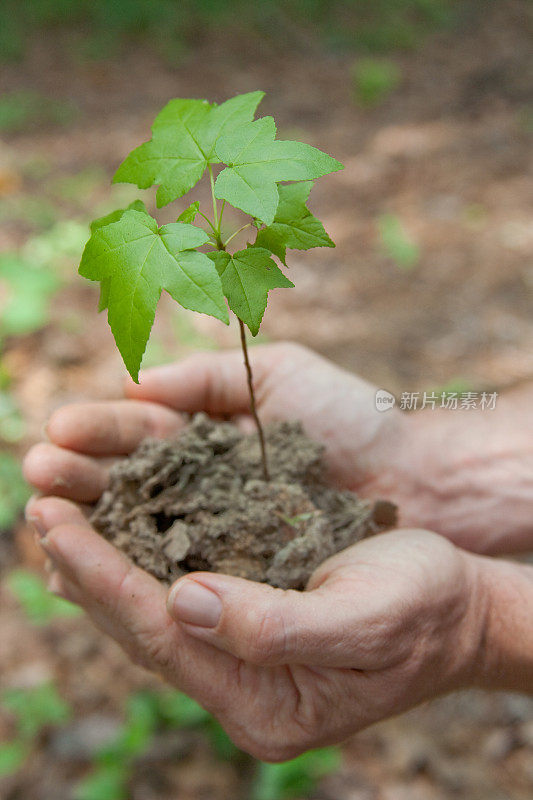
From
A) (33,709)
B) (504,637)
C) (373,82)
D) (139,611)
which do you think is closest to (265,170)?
(139,611)

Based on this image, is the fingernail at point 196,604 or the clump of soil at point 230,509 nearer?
the fingernail at point 196,604

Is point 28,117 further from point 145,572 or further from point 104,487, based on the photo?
point 145,572

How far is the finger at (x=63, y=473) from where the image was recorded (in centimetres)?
206

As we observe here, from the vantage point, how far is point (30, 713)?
2.63 m

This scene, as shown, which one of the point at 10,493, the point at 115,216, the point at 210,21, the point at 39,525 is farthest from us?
the point at 210,21

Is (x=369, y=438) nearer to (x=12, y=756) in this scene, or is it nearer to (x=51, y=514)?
(x=51, y=514)

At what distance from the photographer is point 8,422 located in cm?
362

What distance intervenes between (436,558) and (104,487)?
1.08 m

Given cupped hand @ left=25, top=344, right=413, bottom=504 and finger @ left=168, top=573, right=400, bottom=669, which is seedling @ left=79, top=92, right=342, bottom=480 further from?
cupped hand @ left=25, top=344, right=413, bottom=504

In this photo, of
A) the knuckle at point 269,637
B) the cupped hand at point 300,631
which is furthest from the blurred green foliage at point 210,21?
the knuckle at point 269,637

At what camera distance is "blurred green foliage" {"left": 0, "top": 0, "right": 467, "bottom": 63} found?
25.9 feet

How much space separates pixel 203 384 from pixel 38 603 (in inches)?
52.4

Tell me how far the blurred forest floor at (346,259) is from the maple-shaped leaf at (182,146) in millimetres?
2147

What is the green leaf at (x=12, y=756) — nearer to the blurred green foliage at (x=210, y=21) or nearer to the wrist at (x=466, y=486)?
the wrist at (x=466, y=486)
